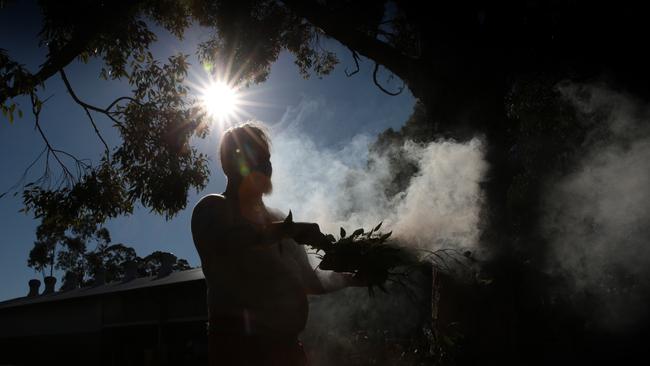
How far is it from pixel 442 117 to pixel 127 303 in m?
19.1

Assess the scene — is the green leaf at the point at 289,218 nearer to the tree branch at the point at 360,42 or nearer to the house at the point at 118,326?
the tree branch at the point at 360,42

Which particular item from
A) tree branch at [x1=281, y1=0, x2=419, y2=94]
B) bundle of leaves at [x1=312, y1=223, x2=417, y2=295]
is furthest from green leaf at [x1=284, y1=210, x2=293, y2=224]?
tree branch at [x1=281, y1=0, x2=419, y2=94]

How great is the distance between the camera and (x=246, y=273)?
86.4 inches

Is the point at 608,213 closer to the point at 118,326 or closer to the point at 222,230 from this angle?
the point at 222,230

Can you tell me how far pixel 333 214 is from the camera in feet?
19.3

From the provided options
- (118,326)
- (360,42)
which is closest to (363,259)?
(360,42)

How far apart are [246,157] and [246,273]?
0.72 metres

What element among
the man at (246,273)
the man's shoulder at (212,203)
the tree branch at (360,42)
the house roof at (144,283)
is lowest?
the man at (246,273)

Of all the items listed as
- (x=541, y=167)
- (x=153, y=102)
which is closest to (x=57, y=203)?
(x=153, y=102)

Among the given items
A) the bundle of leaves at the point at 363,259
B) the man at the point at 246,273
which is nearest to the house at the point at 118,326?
the bundle of leaves at the point at 363,259

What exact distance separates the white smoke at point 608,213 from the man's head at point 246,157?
5.72m

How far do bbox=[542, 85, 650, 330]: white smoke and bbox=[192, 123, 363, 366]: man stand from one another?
226 inches

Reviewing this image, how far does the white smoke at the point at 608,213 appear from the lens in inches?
243

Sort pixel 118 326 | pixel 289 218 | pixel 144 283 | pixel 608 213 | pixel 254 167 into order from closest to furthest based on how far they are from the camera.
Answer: pixel 289 218 → pixel 254 167 → pixel 608 213 → pixel 144 283 → pixel 118 326
